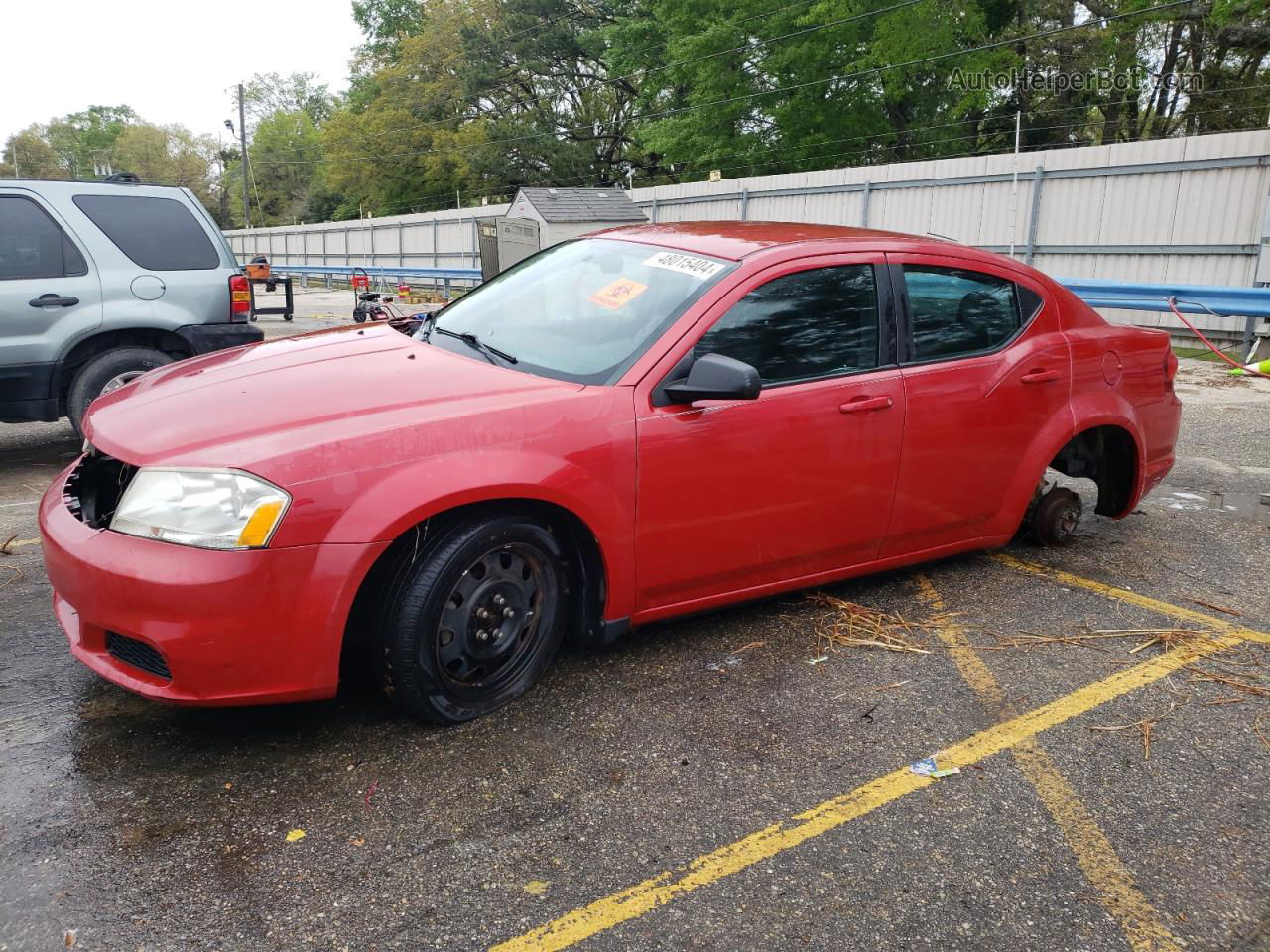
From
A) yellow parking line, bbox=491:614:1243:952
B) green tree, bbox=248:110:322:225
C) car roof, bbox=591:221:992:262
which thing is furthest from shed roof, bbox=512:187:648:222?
green tree, bbox=248:110:322:225

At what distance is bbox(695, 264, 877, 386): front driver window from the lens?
11.6ft

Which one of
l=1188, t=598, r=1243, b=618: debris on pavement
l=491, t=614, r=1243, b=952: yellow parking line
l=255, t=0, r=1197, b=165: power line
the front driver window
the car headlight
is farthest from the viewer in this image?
l=255, t=0, r=1197, b=165: power line

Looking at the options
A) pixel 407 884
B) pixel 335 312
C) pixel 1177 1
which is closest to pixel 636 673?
pixel 407 884

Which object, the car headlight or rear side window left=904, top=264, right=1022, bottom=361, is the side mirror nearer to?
rear side window left=904, top=264, right=1022, bottom=361

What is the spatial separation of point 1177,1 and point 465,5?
139ft

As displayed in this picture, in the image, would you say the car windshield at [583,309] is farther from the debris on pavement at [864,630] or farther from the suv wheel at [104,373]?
the suv wheel at [104,373]

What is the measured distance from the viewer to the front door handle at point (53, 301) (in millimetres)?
6242

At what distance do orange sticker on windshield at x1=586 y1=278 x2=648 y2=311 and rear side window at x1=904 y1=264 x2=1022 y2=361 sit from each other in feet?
3.80

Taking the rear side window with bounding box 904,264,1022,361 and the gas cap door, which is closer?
the rear side window with bounding box 904,264,1022,361

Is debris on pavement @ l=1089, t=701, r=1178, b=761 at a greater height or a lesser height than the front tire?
lesser

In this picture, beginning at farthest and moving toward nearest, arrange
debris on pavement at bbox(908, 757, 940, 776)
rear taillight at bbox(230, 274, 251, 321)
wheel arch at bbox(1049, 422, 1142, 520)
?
1. rear taillight at bbox(230, 274, 251, 321)
2. wheel arch at bbox(1049, 422, 1142, 520)
3. debris on pavement at bbox(908, 757, 940, 776)

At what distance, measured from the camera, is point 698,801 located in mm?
2738

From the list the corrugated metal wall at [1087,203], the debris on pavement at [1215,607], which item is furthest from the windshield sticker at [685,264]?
the corrugated metal wall at [1087,203]

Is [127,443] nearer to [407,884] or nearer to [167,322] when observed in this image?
[407,884]
